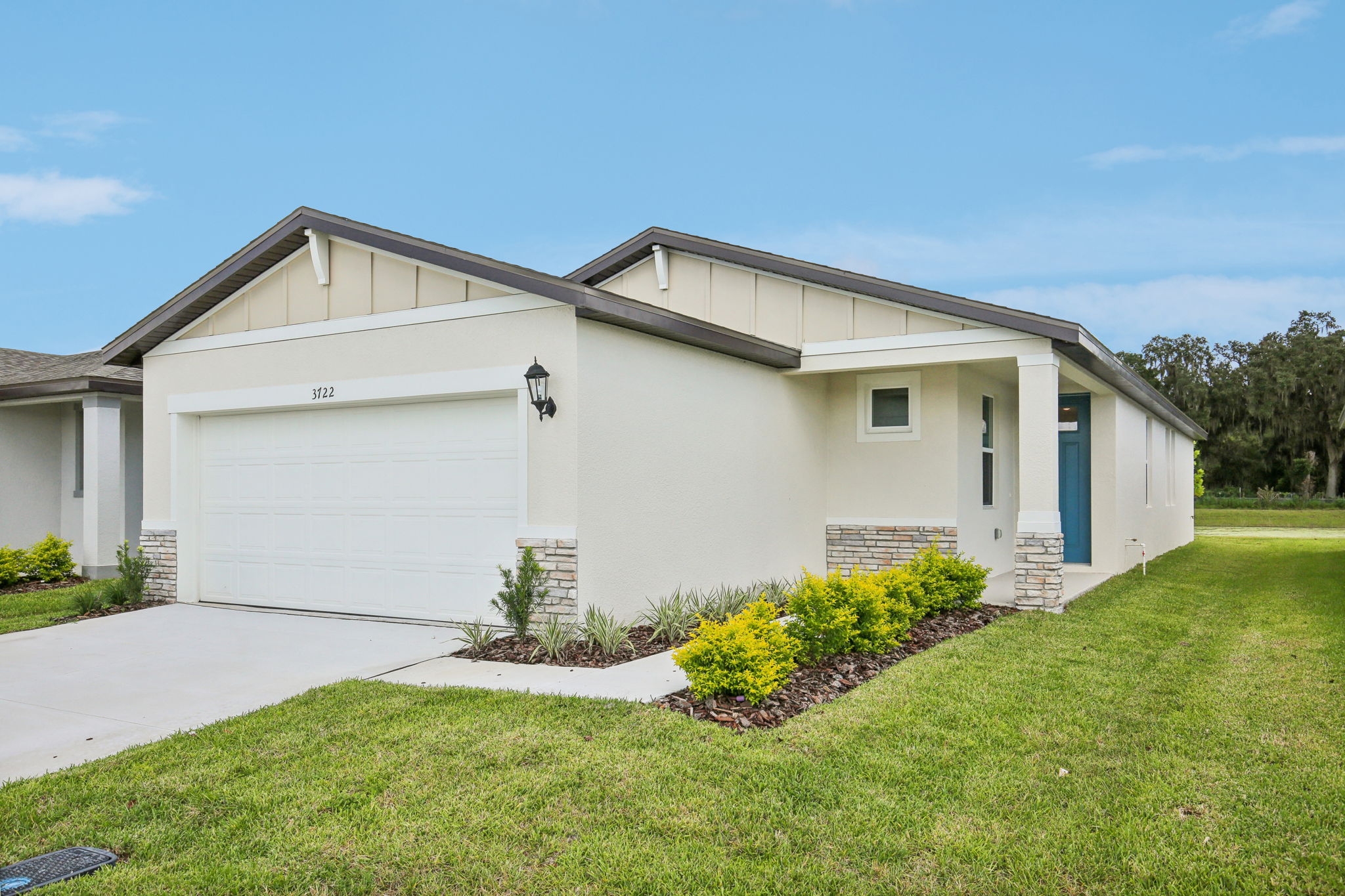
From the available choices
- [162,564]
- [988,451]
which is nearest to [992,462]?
[988,451]

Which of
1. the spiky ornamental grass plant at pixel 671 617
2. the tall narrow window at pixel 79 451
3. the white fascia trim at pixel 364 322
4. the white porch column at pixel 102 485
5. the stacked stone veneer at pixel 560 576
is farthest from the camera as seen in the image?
the tall narrow window at pixel 79 451

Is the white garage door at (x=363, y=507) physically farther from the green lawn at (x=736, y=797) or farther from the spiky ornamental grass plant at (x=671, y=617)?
the green lawn at (x=736, y=797)

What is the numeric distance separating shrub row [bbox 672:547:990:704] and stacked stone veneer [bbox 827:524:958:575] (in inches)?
43.1

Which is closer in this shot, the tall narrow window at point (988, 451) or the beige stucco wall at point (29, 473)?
the tall narrow window at point (988, 451)

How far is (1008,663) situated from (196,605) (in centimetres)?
862

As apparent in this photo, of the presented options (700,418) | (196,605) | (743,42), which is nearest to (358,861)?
(700,418)

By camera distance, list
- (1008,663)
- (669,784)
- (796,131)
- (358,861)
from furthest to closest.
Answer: (796,131) → (1008,663) → (669,784) → (358,861)

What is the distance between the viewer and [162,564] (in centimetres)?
1009

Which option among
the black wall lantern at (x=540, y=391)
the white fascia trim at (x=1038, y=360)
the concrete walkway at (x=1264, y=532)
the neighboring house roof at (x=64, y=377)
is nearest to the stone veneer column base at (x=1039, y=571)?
the white fascia trim at (x=1038, y=360)

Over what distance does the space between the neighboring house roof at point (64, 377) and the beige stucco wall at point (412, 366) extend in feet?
5.00

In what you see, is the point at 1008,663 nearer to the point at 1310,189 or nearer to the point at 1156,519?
the point at 1156,519

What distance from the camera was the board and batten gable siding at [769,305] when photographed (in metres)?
10.3

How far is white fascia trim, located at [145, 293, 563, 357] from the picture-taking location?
785cm

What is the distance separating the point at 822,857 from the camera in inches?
134
